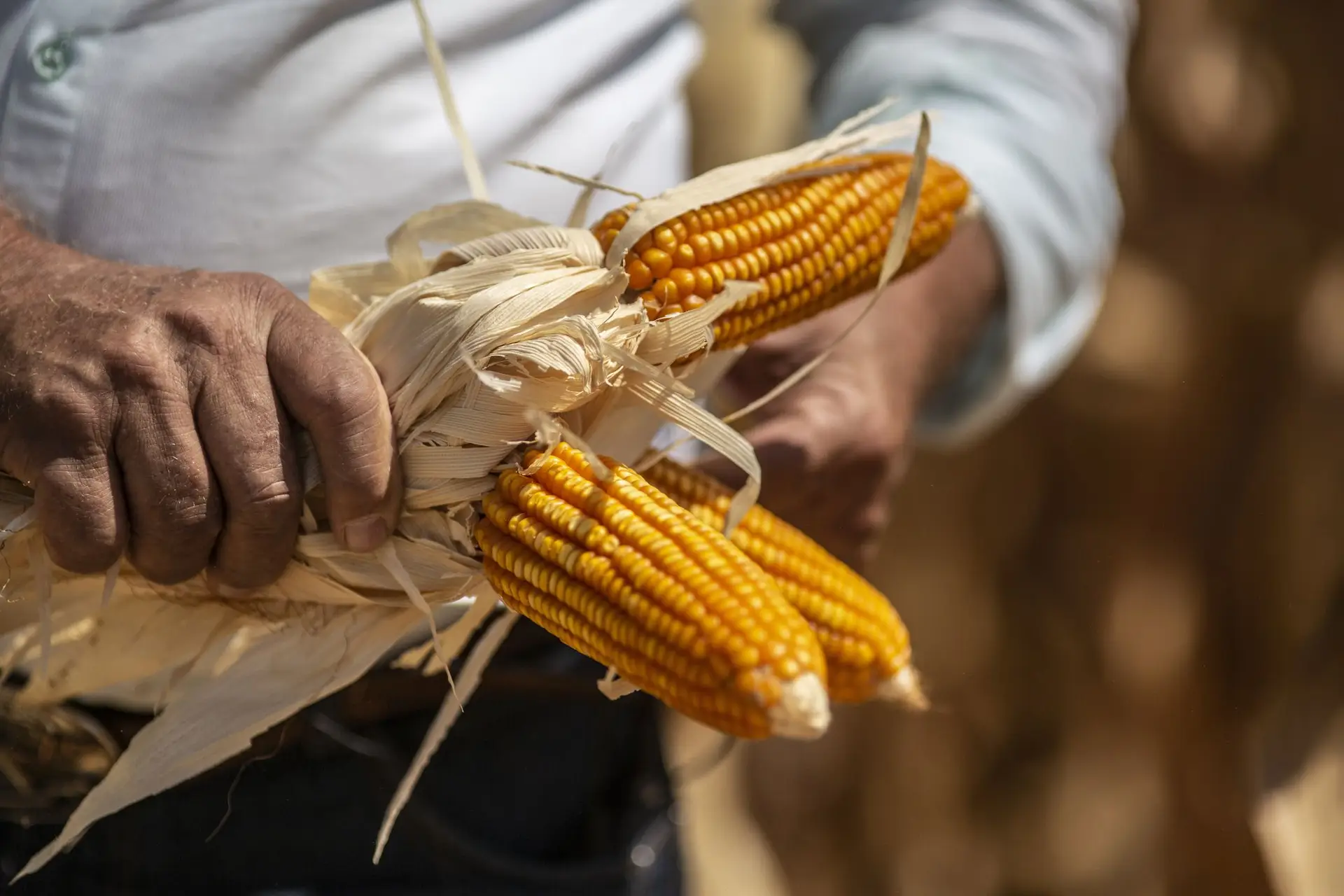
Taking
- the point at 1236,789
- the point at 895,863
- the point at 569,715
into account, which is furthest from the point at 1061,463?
the point at 569,715

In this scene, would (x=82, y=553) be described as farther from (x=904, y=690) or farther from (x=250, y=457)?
(x=904, y=690)

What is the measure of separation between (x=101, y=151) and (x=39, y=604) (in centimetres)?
24

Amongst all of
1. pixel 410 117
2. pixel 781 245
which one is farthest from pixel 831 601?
pixel 410 117

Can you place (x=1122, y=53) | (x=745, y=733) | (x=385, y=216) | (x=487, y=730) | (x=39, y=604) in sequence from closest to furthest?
(x=745, y=733) < (x=39, y=604) < (x=385, y=216) < (x=487, y=730) < (x=1122, y=53)

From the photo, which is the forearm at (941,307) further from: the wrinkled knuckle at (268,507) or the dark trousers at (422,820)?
the wrinkled knuckle at (268,507)

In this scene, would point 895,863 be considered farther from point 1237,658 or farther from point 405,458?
point 405,458

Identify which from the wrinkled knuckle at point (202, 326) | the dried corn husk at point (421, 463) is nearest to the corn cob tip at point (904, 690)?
the dried corn husk at point (421, 463)

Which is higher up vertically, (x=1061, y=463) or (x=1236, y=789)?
(x=1061, y=463)

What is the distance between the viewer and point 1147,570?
202 centimetres

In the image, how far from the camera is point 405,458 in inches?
21.8

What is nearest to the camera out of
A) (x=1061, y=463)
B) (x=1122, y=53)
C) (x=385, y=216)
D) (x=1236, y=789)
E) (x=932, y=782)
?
(x=385, y=216)

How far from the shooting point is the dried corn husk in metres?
0.54

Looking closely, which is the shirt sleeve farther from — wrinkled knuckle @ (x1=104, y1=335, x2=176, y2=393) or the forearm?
wrinkled knuckle @ (x1=104, y1=335, x2=176, y2=393)

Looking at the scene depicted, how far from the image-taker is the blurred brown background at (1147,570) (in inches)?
70.4
